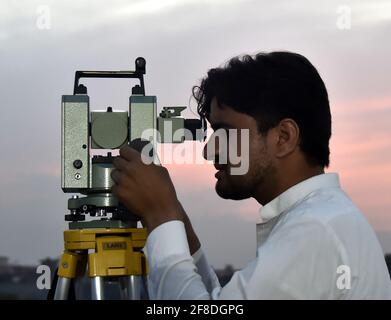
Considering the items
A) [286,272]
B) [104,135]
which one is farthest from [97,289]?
[286,272]

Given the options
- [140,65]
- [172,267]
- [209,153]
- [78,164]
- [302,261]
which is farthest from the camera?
[140,65]

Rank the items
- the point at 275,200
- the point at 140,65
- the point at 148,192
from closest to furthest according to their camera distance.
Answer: the point at 148,192
the point at 275,200
the point at 140,65

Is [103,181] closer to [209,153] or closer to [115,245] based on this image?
[115,245]

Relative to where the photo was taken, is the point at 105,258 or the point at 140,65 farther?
the point at 140,65

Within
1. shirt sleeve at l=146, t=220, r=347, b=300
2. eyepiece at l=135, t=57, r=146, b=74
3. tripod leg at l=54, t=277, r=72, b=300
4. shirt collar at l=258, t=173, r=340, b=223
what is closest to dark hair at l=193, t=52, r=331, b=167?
shirt collar at l=258, t=173, r=340, b=223

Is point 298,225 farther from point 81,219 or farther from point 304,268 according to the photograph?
point 81,219

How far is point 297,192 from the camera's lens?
246 centimetres

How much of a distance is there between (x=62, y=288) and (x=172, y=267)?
1.05 metres

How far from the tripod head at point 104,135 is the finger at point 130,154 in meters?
0.32

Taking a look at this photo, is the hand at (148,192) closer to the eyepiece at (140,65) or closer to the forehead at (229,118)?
the forehead at (229,118)

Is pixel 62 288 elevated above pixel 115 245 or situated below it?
below

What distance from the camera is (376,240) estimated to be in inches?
89.3

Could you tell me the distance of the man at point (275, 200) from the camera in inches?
83.1
